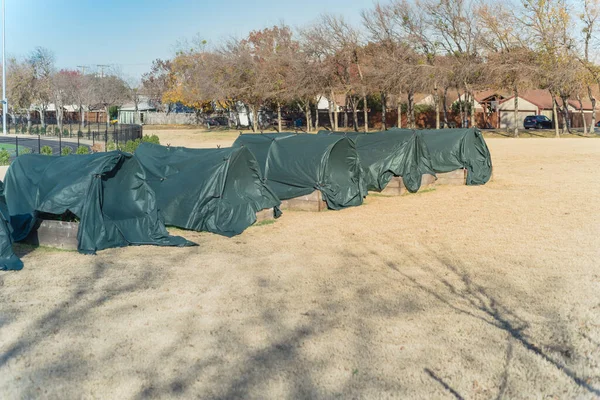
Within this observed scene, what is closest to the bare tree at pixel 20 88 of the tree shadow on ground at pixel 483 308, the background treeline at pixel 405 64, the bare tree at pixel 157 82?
the background treeline at pixel 405 64

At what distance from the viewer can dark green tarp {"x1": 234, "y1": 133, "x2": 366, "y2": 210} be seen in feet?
48.1

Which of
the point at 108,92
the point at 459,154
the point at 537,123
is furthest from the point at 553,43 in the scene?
the point at 108,92

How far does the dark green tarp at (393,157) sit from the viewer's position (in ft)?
56.0

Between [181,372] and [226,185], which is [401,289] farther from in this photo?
[226,185]

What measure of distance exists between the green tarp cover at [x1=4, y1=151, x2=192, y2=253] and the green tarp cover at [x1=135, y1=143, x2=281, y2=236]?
1043 mm

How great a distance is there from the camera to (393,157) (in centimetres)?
1720

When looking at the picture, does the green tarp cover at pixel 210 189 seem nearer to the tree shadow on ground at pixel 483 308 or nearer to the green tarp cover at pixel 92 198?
the green tarp cover at pixel 92 198

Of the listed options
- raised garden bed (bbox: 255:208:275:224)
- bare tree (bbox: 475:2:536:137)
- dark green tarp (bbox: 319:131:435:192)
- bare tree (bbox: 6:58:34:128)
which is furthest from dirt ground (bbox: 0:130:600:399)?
bare tree (bbox: 6:58:34:128)

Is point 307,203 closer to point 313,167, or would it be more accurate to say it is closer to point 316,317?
point 313,167

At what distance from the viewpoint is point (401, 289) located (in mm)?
8008

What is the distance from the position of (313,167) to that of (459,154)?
20.3ft

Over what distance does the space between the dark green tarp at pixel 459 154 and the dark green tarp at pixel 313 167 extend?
12.5 ft

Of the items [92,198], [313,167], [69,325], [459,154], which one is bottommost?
[69,325]

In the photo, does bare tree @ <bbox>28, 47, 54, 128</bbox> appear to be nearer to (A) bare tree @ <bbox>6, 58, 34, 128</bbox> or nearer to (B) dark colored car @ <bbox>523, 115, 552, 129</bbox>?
(A) bare tree @ <bbox>6, 58, 34, 128</bbox>
